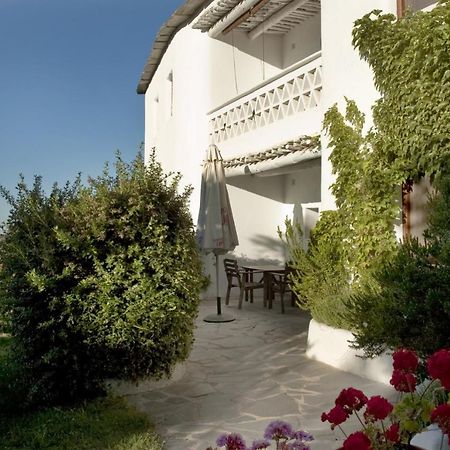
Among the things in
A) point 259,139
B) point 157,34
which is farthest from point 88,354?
point 157,34

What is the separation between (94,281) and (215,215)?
15.4ft

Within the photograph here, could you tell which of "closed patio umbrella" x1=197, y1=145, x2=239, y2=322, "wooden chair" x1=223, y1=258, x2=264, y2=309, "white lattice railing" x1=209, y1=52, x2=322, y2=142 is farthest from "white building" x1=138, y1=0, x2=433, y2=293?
"wooden chair" x1=223, y1=258, x2=264, y2=309

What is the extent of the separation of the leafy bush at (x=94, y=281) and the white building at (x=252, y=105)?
450cm

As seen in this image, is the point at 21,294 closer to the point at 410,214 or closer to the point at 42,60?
the point at 410,214

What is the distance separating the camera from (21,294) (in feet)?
18.6

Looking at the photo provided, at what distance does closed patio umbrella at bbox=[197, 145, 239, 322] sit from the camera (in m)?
10.2

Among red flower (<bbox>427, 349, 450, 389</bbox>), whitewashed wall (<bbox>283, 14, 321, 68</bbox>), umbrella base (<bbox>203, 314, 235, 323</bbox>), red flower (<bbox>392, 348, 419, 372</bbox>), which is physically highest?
whitewashed wall (<bbox>283, 14, 321, 68</bbox>)

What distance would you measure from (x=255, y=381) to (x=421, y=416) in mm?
3940

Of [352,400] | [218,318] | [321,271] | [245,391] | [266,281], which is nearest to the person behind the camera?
[352,400]

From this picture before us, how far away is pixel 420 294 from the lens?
14.1ft

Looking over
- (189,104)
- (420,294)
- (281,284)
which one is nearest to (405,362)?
(420,294)

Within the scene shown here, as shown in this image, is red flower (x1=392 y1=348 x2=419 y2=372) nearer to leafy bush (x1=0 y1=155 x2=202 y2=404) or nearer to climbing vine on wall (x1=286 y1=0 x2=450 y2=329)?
leafy bush (x1=0 y1=155 x2=202 y2=404)

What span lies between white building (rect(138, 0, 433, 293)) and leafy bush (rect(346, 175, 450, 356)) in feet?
17.4

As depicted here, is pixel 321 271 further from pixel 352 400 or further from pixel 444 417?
pixel 444 417
